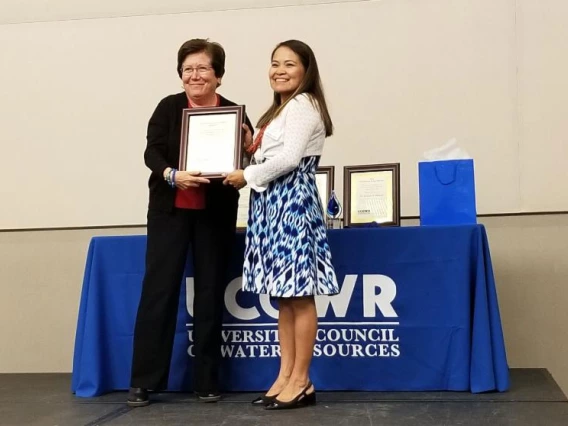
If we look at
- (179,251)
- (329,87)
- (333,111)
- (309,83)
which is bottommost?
(179,251)

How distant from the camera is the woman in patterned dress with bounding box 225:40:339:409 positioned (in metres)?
2.15

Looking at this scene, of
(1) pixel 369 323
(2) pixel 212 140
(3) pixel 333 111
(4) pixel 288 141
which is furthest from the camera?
(3) pixel 333 111

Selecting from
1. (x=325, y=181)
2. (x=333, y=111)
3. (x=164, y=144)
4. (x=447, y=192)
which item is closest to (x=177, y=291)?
(x=164, y=144)

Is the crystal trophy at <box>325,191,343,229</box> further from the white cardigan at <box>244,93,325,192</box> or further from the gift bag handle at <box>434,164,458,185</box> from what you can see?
the white cardigan at <box>244,93,325,192</box>

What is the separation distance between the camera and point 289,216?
7.16 feet

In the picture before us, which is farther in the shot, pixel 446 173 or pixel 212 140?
pixel 446 173

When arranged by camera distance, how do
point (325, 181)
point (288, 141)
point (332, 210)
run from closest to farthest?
1. point (288, 141)
2. point (332, 210)
3. point (325, 181)

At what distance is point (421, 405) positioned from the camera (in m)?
2.25

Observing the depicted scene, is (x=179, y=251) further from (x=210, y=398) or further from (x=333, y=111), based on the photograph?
(x=333, y=111)

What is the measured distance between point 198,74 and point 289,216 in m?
0.60

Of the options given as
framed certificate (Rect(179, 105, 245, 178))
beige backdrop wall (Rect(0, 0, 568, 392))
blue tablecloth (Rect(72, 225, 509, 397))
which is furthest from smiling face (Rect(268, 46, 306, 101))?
beige backdrop wall (Rect(0, 0, 568, 392))

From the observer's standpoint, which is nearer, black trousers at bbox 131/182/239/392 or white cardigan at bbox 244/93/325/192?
white cardigan at bbox 244/93/325/192

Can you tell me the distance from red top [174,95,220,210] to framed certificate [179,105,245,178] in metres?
0.11

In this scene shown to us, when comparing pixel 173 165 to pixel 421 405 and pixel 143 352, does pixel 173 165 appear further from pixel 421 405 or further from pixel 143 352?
pixel 421 405
